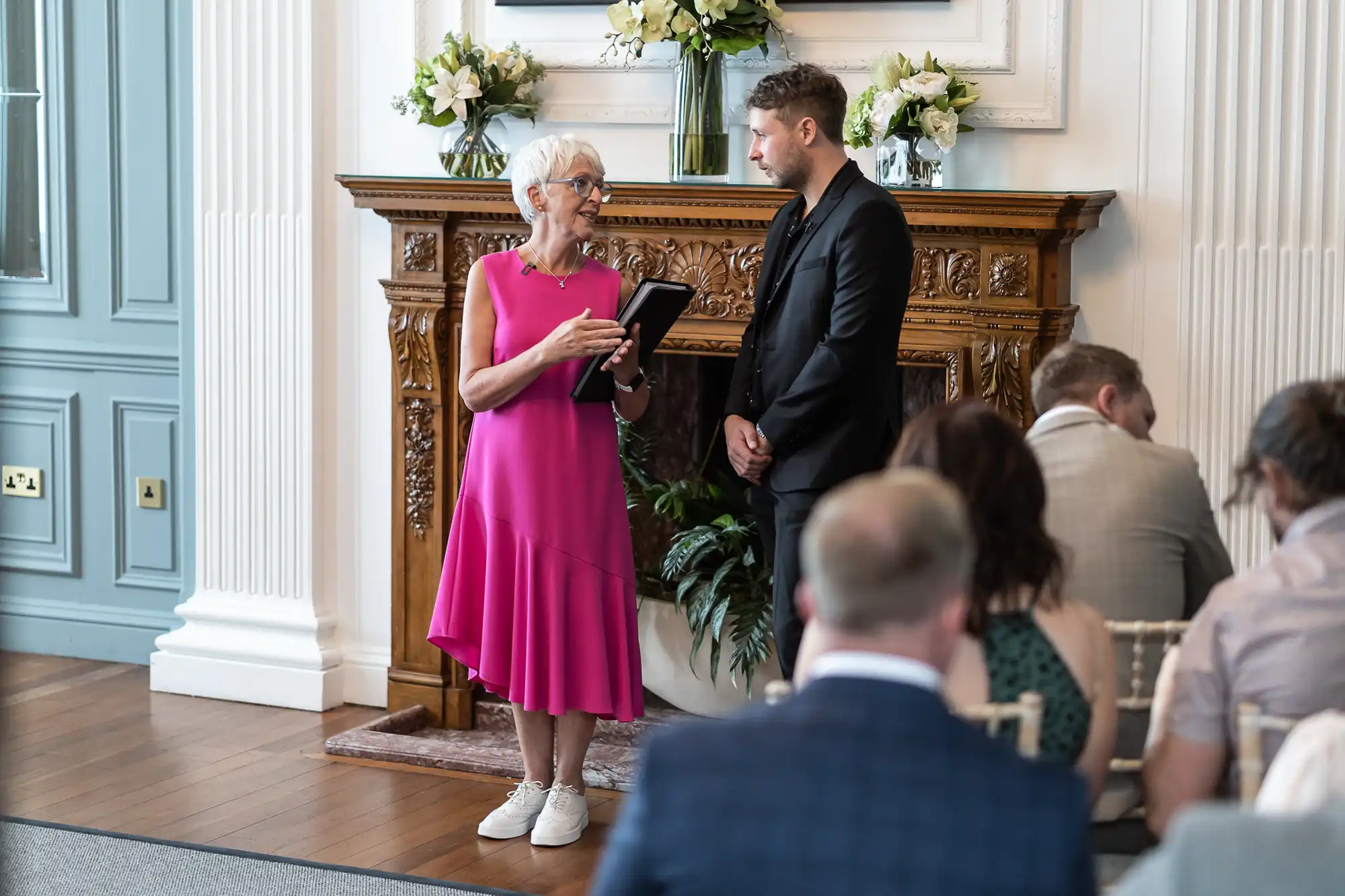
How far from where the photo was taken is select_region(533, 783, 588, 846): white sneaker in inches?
136

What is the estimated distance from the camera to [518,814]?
3.52 metres

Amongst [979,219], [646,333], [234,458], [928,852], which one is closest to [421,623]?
[234,458]

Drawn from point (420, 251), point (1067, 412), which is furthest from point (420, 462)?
point (1067, 412)

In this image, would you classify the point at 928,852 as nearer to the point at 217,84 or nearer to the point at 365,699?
the point at 365,699

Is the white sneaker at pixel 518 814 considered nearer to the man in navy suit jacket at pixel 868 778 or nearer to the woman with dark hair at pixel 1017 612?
the woman with dark hair at pixel 1017 612

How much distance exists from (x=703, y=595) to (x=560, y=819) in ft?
2.70

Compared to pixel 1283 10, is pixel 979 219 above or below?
below

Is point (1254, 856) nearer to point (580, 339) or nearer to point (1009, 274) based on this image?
point (580, 339)

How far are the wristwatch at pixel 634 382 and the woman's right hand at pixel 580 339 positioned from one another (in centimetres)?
12

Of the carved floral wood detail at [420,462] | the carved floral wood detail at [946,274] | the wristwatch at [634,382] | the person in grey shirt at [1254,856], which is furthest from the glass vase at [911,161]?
the person in grey shirt at [1254,856]

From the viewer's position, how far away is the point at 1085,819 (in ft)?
4.15

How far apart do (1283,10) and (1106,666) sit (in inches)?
91.4

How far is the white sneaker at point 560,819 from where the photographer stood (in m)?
3.44

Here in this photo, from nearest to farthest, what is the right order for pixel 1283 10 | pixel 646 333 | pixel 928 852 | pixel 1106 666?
pixel 928 852 → pixel 1106 666 → pixel 646 333 → pixel 1283 10
